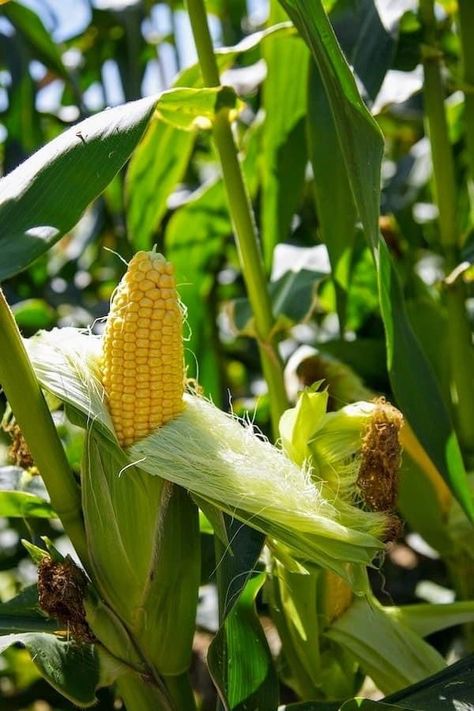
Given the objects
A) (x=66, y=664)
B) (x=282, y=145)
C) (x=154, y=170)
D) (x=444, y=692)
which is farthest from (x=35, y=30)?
(x=444, y=692)

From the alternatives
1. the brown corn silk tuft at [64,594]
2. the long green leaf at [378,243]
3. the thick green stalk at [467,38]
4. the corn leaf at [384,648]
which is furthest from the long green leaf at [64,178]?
the thick green stalk at [467,38]

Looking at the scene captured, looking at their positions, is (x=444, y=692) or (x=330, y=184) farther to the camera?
(x=330, y=184)

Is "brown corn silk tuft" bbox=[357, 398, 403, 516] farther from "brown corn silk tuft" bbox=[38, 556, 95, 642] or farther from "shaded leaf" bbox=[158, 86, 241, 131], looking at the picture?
"shaded leaf" bbox=[158, 86, 241, 131]

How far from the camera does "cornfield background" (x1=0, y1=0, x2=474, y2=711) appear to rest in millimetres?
796

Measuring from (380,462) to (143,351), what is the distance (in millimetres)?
229

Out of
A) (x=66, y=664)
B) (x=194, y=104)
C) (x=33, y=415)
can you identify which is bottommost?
(x=66, y=664)

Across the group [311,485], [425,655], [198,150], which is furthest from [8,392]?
[198,150]

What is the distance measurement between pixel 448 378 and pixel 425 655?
51 centimetres

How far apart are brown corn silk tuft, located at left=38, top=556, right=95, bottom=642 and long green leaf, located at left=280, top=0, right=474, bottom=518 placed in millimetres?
364

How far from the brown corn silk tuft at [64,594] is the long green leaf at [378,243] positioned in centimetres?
36

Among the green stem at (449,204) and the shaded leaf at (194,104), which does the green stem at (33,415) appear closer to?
the shaded leaf at (194,104)

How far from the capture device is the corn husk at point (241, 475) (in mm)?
767

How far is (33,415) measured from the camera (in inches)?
29.6

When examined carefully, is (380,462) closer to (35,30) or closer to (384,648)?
(384,648)
